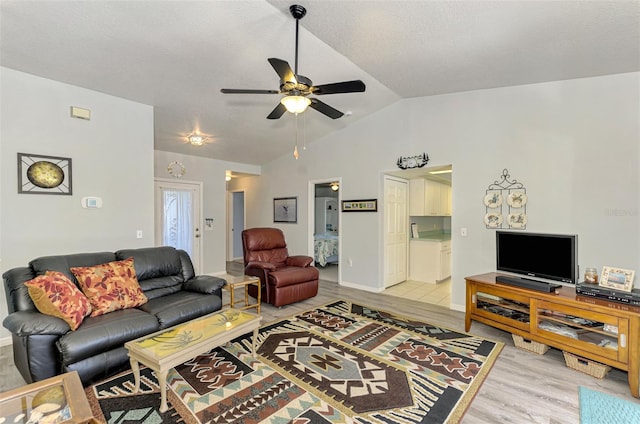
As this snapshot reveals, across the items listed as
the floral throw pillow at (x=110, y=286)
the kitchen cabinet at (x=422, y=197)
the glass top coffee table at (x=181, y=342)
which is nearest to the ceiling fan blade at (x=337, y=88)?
the glass top coffee table at (x=181, y=342)

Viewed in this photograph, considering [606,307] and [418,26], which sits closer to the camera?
[606,307]

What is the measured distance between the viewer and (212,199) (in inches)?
251

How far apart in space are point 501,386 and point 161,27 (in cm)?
408

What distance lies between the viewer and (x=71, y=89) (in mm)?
3396

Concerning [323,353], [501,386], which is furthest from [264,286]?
[501,386]

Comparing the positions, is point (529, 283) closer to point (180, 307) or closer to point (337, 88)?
point (337, 88)

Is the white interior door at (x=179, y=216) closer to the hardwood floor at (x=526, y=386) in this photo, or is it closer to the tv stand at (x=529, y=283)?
the hardwood floor at (x=526, y=386)

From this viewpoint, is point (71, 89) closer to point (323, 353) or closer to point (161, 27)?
point (161, 27)

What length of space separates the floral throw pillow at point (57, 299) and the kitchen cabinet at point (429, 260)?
5.14 meters

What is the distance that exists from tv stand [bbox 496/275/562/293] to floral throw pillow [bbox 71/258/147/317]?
3.69 m

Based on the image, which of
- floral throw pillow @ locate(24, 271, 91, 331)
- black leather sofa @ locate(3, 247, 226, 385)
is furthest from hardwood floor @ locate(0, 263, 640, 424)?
floral throw pillow @ locate(24, 271, 91, 331)

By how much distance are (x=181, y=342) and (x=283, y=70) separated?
7.00ft

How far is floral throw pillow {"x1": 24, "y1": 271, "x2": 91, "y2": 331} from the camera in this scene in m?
2.30

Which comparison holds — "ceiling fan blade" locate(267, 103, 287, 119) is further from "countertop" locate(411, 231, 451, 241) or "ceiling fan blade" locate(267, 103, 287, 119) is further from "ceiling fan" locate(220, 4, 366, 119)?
"countertop" locate(411, 231, 451, 241)
